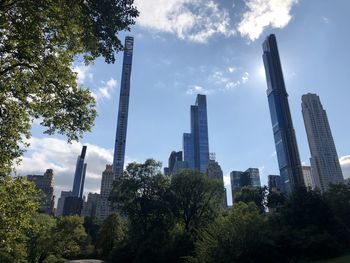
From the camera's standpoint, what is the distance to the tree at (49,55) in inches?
427

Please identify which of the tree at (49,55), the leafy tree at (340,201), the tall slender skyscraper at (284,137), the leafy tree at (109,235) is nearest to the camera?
the tree at (49,55)

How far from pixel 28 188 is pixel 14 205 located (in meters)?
1.05

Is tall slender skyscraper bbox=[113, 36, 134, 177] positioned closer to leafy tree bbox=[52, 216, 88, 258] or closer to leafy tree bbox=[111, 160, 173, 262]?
leafy tree bbox=[52, 216, 88, 258]

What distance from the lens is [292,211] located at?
122 feet

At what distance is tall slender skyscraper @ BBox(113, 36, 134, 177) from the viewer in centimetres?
15750

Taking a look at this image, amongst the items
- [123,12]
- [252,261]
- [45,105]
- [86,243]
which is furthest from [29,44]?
[86,243]

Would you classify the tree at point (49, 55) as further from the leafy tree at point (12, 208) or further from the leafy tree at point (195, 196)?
the leafy tree at point (195, 196)

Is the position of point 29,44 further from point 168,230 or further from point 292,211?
point 168,230

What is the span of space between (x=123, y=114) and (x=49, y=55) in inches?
6049

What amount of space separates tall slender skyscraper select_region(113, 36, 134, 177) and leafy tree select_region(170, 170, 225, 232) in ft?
357

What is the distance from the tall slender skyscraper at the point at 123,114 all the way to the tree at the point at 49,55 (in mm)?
144361

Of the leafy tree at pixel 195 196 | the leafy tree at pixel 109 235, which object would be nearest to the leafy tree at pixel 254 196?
the leafy tree at pixel 195 196

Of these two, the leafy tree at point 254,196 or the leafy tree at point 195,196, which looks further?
the leafy tree at point 254,196

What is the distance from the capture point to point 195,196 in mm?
49969
